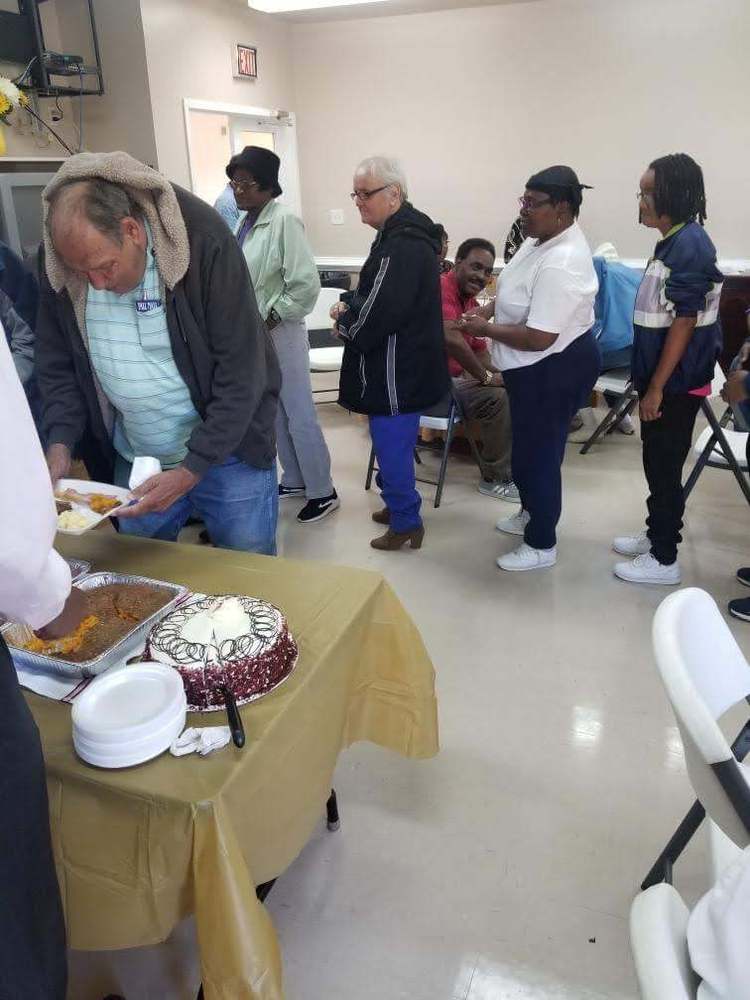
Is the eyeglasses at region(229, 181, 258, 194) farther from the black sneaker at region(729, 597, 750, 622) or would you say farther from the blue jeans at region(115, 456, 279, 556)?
the black sneaker at region(729, 597, 750, 622)

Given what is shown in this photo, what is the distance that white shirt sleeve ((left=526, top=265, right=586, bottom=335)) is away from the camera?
81.9 inches

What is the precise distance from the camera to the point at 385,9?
5.01m

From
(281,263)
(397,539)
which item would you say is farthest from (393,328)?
(397,539)

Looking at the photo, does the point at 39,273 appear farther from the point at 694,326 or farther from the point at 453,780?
the point at 694,326

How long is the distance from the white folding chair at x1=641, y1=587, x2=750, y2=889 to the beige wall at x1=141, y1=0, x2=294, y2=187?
427 centimetres

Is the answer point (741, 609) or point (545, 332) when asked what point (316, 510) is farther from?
point (741, 609)

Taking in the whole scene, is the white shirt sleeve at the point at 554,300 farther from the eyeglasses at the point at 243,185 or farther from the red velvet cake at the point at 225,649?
the red velvet cake at the point at 225,649

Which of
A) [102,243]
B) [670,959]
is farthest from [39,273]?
[670,959]

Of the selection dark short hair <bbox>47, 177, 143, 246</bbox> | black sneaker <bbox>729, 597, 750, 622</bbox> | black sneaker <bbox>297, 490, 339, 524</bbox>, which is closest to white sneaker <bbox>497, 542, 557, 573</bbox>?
black sneaker <bbox>729, 597, 750, 622</bbox>

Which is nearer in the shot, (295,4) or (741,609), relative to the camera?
(741,609)

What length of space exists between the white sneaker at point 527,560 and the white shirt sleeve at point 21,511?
207 cm

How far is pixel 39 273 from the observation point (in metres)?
1.48

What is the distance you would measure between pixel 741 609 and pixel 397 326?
145 cm

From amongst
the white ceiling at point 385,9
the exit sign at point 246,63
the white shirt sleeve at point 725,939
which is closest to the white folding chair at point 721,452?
the white shirt sleeve at point 725,939
